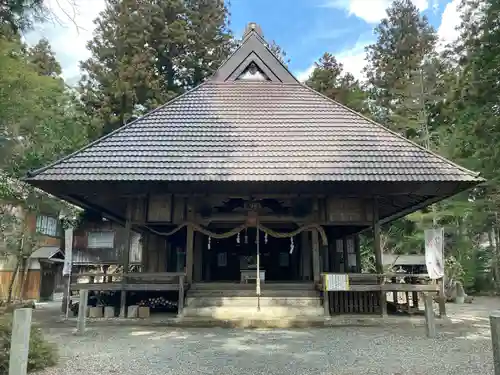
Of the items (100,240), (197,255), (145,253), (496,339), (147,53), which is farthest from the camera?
(147,53)

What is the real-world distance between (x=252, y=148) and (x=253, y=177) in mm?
1337

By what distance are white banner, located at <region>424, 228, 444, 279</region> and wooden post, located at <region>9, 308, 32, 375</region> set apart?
8627mm

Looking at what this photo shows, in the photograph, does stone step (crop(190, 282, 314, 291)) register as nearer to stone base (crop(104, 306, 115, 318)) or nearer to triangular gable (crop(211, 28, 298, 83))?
stone base (crop(104, 306, 115, 318))

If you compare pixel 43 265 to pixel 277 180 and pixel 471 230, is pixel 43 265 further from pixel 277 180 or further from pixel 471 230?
pixel 471 230

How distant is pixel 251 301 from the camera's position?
9.48 metres

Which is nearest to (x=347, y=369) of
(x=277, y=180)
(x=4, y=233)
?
(x=277, y=180)

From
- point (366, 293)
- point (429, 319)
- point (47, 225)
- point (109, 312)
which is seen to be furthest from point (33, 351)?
point (47, 225)

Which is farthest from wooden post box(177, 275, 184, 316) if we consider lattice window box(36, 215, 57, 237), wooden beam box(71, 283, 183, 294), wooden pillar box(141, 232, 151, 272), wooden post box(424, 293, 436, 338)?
lattice window box(36, 215, 57, 237)

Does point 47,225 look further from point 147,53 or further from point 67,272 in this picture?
point 67,272

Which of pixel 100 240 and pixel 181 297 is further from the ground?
pixel 100 240

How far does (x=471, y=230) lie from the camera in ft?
73.0

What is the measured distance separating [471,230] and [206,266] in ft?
51.7

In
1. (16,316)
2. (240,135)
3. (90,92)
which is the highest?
(90,92)

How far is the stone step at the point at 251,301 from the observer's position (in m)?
9.45
